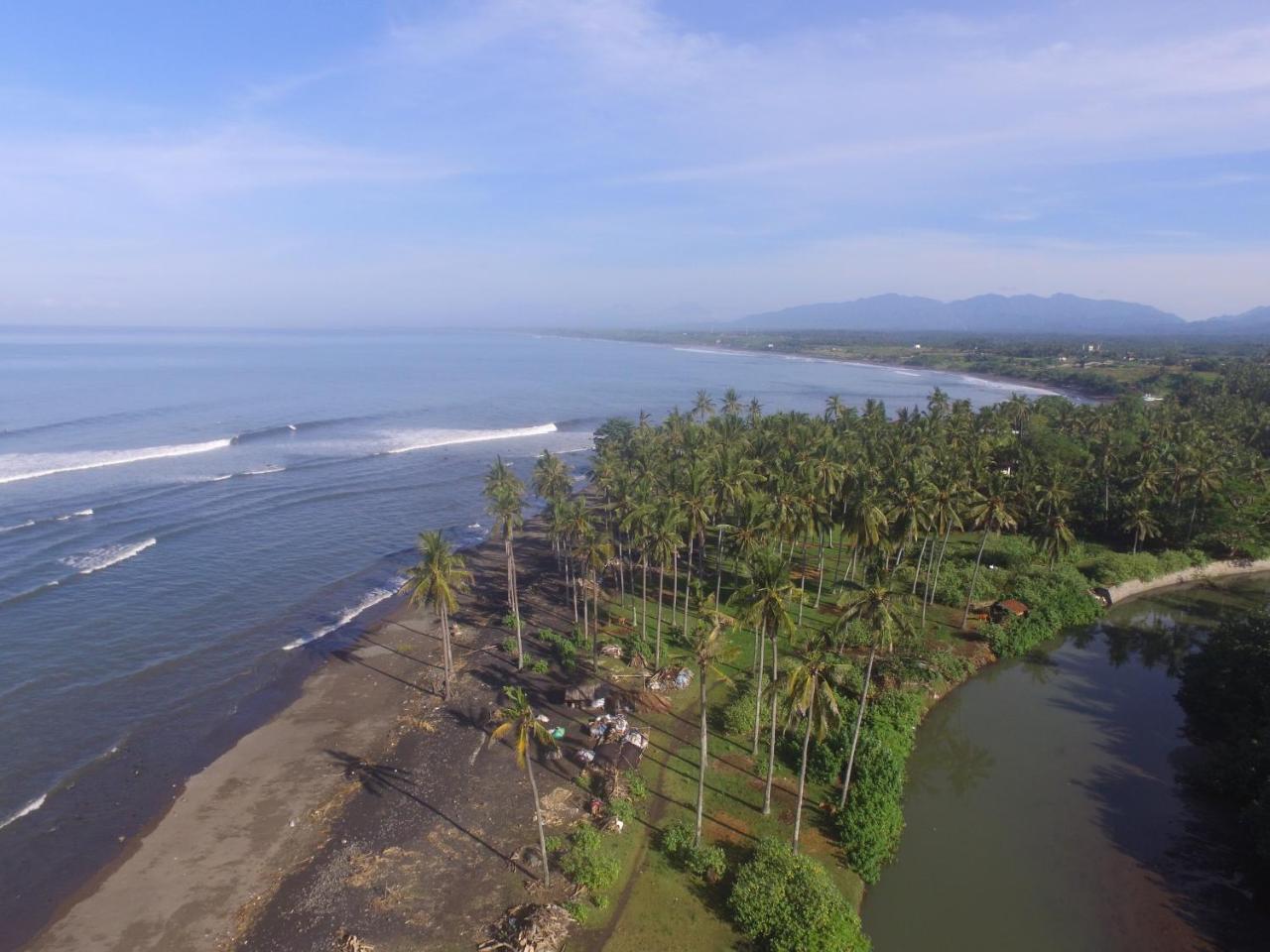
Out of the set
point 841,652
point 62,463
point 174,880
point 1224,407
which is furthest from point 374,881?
point 1224,407

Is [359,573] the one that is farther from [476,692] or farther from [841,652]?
[841,652]

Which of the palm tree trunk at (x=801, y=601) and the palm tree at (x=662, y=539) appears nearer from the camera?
the palm tree at (x=662, y=539)

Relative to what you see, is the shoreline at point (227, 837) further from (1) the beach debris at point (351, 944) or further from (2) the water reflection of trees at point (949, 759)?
(2) the water reflection of trees at point (949, 759)

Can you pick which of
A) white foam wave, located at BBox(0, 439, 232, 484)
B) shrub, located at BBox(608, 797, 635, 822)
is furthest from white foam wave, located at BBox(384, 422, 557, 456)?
shrub, located at BBox(608, 797, 635, 822)

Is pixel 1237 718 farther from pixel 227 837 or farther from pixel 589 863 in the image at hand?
pixel 227 837

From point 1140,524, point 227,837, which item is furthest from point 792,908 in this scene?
point 1140,524

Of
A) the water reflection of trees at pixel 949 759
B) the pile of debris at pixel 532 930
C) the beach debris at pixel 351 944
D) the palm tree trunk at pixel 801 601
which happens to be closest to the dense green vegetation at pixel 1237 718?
the water reflection of trees at pixel 949 759
